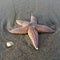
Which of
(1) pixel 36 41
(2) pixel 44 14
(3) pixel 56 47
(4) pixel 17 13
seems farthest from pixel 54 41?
(4) pixel 17 13

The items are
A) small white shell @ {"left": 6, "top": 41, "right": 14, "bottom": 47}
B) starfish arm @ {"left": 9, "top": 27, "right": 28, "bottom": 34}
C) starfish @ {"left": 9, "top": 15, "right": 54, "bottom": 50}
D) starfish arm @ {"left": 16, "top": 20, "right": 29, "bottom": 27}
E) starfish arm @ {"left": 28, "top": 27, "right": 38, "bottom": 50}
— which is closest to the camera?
starfish arm @ {"left": 28, "top": 27, "right": 38, "bottom": 50}

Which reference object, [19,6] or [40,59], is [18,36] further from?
[19,6]

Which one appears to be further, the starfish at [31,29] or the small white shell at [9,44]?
the starfish at [31,29]

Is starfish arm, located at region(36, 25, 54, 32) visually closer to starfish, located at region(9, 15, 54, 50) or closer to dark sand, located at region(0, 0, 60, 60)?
starfish, located at region(9, 15, 54, 50)

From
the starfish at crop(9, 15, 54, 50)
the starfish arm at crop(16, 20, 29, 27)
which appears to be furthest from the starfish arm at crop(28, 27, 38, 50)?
the starfish arm at crop(16, 20, 29, 27)

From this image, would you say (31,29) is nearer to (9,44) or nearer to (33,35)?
(33,35)

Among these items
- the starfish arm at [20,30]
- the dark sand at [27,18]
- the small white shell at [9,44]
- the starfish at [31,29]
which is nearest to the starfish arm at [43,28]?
the starfish at [31,29]

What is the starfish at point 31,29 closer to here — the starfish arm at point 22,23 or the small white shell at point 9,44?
the starfish arm at point 22,23

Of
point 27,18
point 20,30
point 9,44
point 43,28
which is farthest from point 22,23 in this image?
point 9,44
